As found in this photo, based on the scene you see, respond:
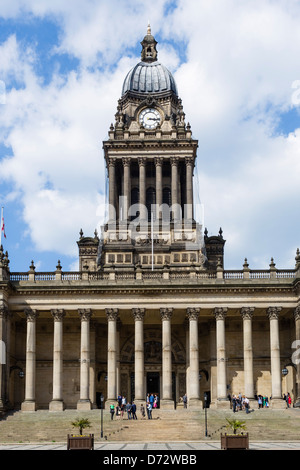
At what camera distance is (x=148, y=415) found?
60031mm

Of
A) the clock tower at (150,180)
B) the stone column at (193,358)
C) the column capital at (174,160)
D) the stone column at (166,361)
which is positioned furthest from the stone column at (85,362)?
the column capital at (174,160)

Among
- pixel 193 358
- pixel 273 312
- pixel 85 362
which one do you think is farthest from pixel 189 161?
pixel 85 362

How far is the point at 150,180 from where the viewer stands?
9438cm

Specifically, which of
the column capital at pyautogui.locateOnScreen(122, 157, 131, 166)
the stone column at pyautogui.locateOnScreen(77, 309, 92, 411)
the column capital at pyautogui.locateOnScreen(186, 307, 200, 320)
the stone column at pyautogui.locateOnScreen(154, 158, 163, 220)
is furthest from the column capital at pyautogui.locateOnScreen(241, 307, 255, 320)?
the column capital at pyautogui.locateOnScreen(122, 157, 131, 166)

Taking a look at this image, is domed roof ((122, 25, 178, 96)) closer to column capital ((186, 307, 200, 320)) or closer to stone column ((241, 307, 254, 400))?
column capital ((186, 307, 200, 320))

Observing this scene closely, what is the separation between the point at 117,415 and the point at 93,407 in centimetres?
829


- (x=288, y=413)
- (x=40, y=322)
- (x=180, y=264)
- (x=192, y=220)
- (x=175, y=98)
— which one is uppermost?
(x=175, y=98)

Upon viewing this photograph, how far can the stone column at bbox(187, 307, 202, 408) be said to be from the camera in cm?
6662

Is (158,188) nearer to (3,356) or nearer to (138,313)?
(138,313)

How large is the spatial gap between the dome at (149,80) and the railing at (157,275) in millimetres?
37862

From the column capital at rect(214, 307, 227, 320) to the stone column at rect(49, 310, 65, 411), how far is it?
15.2m

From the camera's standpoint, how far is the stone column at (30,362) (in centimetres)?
6569
